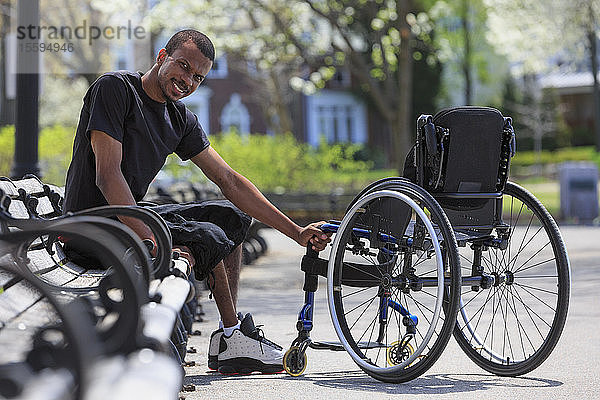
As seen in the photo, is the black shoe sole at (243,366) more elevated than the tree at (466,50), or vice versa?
the tree at (466,50)

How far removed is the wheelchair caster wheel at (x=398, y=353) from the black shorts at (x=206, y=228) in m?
0.89

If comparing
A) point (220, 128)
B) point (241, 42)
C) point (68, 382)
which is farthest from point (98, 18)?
point (68, 382)

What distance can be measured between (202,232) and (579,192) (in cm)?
1637

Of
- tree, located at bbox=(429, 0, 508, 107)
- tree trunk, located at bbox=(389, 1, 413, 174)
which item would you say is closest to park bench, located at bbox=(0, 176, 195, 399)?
tree trunk, located at bbox=(389, 1, 413, 174)

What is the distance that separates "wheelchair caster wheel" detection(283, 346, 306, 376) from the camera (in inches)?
209

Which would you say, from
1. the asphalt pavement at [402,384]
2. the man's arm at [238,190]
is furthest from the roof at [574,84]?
the man's arm at [238,190]

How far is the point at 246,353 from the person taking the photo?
539 cm

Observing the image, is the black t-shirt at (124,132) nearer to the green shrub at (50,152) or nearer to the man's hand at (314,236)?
the man's hand at (314,236)

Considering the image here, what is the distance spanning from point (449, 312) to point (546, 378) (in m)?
0.94

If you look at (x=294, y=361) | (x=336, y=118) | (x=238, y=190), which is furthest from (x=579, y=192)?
(x=336, y=118)

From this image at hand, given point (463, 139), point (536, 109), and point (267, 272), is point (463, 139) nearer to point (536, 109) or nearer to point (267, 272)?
point (267, 272)

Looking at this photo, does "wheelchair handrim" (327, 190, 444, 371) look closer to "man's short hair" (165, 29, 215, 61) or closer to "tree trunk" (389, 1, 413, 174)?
"man's short hair" (165, 29, 215, 61)

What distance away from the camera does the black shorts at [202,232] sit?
16.2ft

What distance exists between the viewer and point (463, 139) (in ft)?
17.0
